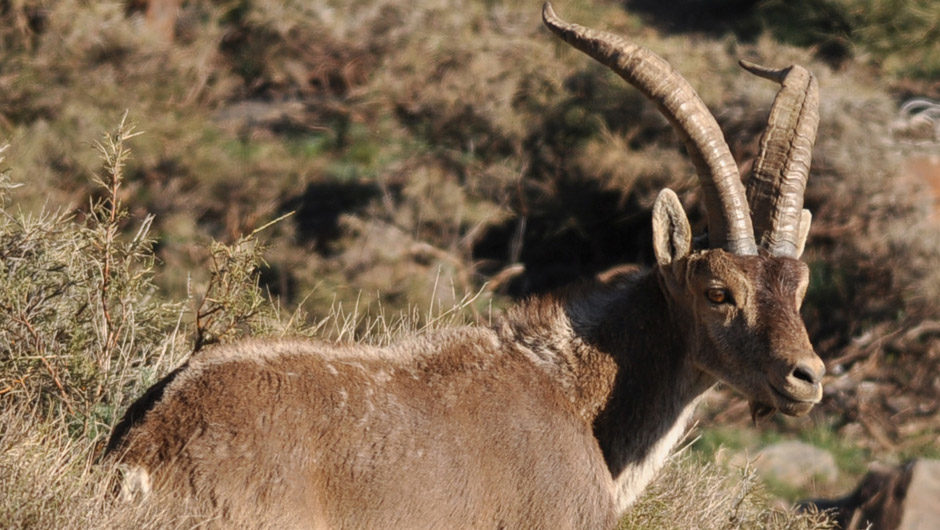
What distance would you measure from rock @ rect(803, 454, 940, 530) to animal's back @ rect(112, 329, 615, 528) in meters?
4.47

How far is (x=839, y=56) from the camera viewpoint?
2178 centimetres

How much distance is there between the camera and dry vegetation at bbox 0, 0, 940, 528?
11439 mm

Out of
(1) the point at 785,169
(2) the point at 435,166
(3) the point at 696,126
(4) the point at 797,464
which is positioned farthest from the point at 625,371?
(2) the point at 435,166

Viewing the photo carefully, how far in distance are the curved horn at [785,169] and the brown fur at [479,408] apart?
476 millimetres

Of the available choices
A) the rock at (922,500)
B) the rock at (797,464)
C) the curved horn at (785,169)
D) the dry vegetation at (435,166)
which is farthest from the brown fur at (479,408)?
the rock at (797,464)

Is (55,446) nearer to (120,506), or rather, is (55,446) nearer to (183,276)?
(120,506)

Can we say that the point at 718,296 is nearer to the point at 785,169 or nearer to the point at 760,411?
the point at 760,411

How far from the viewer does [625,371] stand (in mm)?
6555

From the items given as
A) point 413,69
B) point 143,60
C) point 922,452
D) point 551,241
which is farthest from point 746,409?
point 143,60

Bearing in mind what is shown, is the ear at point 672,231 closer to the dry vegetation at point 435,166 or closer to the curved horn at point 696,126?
the curved horn at point 696,126

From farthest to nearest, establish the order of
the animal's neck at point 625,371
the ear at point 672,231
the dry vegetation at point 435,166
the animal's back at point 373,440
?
the dry vegetation at point 435,166, the ear at point 672,231, the animal's neck at point 625,371, the animal's back at point 373,440

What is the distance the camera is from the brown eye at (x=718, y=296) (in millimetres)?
6305

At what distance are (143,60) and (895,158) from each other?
44.4 ft

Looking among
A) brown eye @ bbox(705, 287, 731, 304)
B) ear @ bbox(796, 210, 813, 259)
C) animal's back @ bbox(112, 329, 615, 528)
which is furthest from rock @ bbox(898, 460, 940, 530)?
animal's back @ bbox(112, 329, 615, 528)
